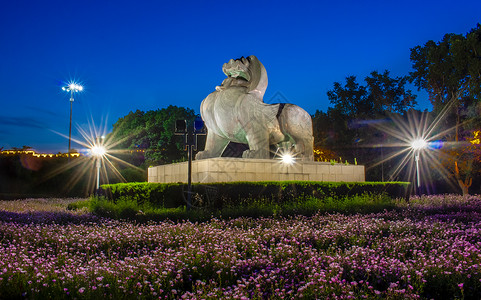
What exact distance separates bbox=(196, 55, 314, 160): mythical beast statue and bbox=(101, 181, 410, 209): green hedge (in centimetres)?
152

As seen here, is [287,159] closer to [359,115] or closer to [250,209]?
[250,209]

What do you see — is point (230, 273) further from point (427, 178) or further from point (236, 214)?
point (427, 178)

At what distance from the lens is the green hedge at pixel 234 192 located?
1031 centimetres

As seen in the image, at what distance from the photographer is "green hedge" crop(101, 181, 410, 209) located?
1031cm

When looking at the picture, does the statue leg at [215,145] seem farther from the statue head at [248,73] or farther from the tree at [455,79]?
the tree at [455,79]

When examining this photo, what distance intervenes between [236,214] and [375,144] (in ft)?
84.1

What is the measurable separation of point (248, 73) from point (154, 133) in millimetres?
25479

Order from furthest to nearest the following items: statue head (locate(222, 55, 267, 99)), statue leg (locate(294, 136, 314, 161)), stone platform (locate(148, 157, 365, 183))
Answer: statue leg (locate(294, 136, 314, 161)) → statue head (locate(222, 55, 267, 99)) → stone platform (locate(148, 157, 365, 183))

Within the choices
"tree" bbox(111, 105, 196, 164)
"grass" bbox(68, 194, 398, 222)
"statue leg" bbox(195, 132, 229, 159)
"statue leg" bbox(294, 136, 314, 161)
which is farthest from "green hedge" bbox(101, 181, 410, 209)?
"tree" bbox(111, 105, 196, 164)

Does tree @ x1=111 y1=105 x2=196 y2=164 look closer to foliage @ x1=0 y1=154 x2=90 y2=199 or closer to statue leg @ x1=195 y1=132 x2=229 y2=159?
foliage @ x1=0 y1=154 x2=90 y2=199

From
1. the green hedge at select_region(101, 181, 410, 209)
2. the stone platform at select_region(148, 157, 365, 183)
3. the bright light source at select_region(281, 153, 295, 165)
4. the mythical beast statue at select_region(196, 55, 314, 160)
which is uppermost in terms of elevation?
the mythical beast statue at select_region(196, 55, 314, 160)

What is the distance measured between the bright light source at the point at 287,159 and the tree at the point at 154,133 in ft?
70.8

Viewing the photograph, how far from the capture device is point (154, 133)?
3691cm

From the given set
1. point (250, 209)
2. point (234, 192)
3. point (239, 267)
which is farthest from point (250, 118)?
point (239, 267)
